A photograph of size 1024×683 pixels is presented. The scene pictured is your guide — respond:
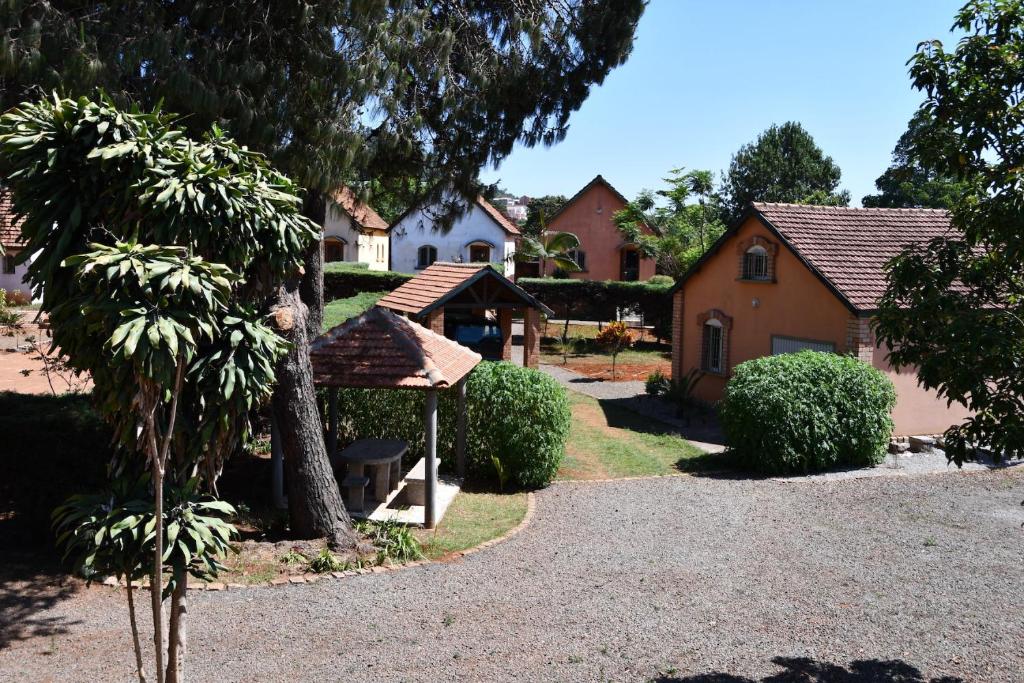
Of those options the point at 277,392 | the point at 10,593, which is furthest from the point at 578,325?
the point at 10,593

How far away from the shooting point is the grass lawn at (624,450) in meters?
15.2

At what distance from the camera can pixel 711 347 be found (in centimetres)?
2181

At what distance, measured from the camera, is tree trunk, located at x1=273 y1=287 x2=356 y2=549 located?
33.7 ft

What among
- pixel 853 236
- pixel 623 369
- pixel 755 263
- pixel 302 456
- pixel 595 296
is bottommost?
pixel 302 456

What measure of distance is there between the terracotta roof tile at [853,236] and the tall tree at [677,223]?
59.6ft

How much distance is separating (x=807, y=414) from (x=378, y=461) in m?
7.14

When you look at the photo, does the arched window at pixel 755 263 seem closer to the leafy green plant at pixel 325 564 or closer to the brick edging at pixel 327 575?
the brick edging at pixel 327 575

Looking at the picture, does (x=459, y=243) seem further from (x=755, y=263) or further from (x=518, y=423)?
(x=518, y=423)

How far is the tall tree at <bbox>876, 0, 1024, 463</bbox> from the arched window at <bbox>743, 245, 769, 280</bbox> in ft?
43.8

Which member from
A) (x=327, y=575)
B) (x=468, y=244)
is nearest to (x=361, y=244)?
(x=468, y=244)

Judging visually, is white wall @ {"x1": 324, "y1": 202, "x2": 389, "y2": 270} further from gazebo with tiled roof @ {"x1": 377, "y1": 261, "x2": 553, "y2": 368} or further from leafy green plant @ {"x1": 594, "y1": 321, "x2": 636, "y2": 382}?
gazebo with tiled roof @ {"x1": 377, "y1": 261, "x2": 553, "y2": 368}

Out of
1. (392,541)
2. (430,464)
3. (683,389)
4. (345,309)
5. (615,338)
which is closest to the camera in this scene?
(392,541)

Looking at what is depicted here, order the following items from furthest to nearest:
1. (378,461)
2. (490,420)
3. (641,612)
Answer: (490,420)
(378,461)
(641,612)

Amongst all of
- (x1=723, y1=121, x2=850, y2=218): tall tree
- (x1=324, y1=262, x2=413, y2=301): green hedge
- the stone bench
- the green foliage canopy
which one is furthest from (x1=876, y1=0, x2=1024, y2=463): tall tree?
(x1=723, y1=121, x2=850, y2=218): tall tree
